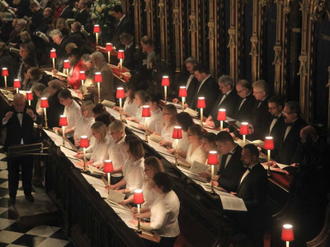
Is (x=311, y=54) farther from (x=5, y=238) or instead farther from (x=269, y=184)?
(x=5, y=238)

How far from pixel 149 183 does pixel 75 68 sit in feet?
18.8

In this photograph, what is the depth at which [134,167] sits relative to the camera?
10.7 metres

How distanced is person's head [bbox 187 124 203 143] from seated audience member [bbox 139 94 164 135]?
6.08ft

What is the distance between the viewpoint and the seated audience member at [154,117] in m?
12.7

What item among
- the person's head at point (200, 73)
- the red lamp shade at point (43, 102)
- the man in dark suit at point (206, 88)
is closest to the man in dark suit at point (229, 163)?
the man in dark suit at point (206, 88)

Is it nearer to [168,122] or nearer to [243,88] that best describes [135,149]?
[168,122]

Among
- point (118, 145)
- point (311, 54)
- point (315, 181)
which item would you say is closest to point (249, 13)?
point (311, 54)

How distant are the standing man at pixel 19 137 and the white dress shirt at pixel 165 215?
3568 millimetres

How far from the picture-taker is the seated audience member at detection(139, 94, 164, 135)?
41.8 ft

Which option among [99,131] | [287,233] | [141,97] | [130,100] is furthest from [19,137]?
[287,233]

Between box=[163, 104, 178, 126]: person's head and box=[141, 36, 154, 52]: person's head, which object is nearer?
box=[163, 104, 178, 126]: person's head

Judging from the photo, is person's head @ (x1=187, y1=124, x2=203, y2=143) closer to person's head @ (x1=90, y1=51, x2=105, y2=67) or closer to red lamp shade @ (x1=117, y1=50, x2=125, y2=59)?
person's head @ (x1=90, y1=51, x2=105, y2=67)

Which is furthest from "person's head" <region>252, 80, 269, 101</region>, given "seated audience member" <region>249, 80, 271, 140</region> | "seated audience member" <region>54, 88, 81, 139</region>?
A: "seated audience member" <region>54, 88, 81, 139</region>

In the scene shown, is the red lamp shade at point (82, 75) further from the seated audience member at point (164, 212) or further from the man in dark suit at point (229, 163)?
the seated audience member at point (164, 212)
